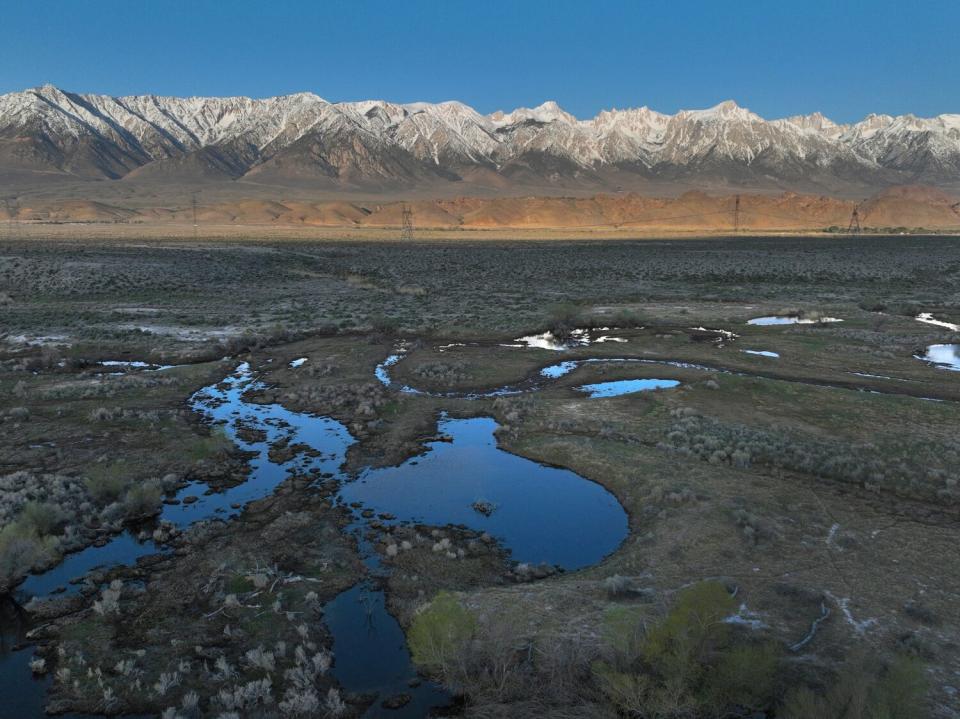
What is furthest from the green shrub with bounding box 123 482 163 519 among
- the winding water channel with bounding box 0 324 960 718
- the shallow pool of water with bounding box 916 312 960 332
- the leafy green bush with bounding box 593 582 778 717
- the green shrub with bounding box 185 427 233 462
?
the shallow pool of water with bounding box 916 312 960 332

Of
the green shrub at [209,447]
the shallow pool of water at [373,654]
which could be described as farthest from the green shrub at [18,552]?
the shallow pool of water at [373,654]

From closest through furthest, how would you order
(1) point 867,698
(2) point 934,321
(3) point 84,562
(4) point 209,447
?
(1) point 867,698
(3) point 84,562
(4) point 209,447
(2) point 934,321

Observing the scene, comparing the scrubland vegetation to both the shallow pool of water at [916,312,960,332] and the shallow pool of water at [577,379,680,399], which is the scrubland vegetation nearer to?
the shallow pool of water at [577,379,680,399]

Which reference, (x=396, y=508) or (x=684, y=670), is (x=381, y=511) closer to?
(x=396, y=508)

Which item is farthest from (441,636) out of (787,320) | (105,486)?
(787,320)

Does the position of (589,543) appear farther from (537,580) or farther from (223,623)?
(223,623)

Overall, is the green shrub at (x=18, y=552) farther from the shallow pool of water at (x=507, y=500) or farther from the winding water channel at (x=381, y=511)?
the shallow pool of water at (x=507, y=500)
